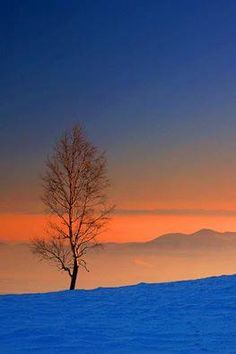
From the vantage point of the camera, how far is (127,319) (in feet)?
82.7

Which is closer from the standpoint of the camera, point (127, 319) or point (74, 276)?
point (127, 319)

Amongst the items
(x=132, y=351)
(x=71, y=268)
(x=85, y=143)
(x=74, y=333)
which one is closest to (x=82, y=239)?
(x=71, y=268)

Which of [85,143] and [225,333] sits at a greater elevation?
[85,143]

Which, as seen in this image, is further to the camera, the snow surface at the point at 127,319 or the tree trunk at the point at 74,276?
the tree trunk at the point at 74,276

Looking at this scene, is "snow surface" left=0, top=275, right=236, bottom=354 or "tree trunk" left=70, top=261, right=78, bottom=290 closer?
"snow surface" left=0, top=275, right=236, bottom=354

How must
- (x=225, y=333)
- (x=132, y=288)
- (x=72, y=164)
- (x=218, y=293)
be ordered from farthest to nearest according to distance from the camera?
(x=72, y=164), (x=132, y=288), (x=218, y=293), (x=225, y=333)

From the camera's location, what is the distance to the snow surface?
68.1 ft

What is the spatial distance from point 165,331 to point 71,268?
21.0 m

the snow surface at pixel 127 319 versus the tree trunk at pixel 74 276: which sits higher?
the tree trunk at pixel 74 276

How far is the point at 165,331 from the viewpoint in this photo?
2286 cm

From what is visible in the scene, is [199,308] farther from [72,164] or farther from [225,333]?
[72,164]

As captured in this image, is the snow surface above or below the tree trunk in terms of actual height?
below

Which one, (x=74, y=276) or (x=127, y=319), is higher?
(x=74, y=276)

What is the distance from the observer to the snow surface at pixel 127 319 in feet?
68.1
